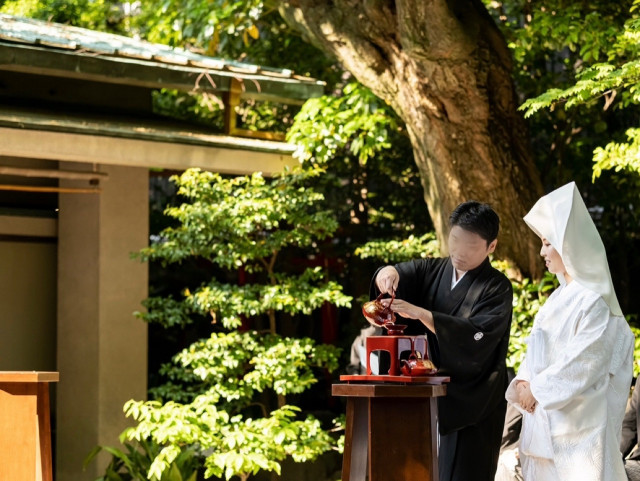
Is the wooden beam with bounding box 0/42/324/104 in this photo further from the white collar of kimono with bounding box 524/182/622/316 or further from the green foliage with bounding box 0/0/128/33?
the green foliage with bounding box 0/0/128/33

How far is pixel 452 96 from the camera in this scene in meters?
8.07

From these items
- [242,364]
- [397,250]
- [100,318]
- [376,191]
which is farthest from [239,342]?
[376,191]

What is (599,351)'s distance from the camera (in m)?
4.50

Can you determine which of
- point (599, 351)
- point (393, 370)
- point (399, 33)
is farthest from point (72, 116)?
point (599, 351)

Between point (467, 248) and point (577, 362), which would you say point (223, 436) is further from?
point (577, 362)

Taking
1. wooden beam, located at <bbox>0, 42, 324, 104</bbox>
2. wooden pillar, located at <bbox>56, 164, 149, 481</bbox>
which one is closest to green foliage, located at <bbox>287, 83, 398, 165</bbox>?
wooden beam, located at <bbox>0, 42, 324, 104</bbox>

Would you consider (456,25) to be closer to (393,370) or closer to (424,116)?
(424,116)

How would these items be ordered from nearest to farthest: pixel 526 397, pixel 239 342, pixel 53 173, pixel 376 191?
pixel 526 397
pixel 239 342
pixel 53 173
pixel 376 191

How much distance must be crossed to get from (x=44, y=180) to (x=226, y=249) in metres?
2.37

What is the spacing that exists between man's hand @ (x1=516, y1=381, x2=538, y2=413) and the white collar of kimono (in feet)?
1.76

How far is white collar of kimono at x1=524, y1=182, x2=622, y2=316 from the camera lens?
4539 millimetres

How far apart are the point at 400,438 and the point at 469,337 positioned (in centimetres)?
61

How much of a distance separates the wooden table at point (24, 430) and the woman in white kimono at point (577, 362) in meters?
2.65

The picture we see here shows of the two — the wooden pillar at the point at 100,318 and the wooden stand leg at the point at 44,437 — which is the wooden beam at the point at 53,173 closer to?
the wooden pillar at the point at 100,318
